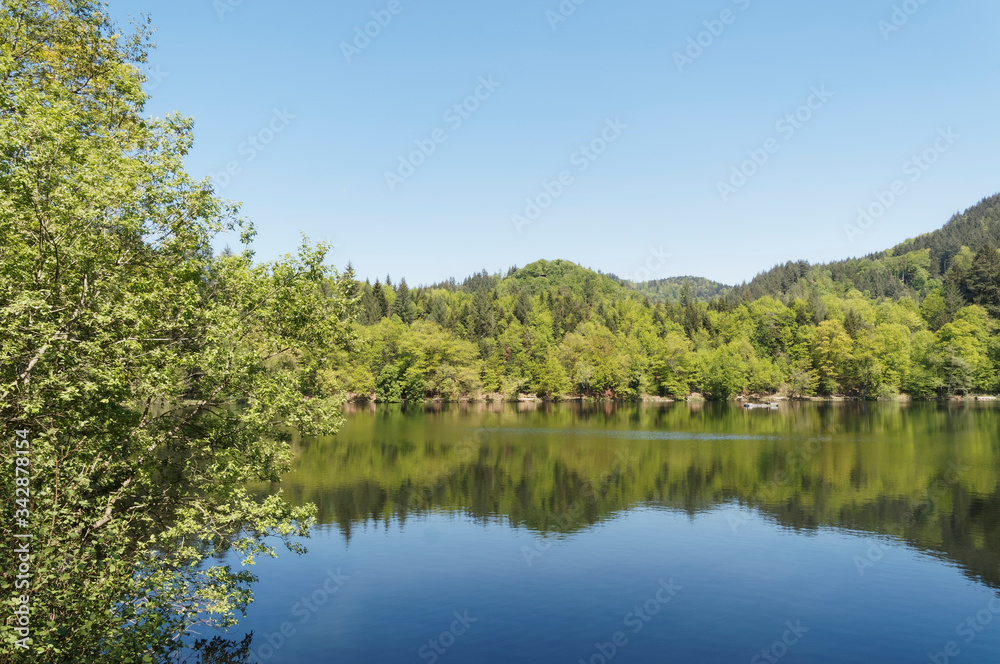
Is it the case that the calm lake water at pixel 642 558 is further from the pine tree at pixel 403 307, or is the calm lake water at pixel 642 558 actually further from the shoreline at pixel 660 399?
the pine tree at pixel 403 307

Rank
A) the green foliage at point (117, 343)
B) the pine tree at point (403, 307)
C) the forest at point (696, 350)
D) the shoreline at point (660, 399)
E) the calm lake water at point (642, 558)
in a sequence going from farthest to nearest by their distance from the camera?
the pine tree at point (403, 307)
the forest at point (696, 350)
the shoreline at point (660, 399)
the calm lake water at point (642, 558)
the green foliage at point (117, 343)

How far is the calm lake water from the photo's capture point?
20688 millimetres

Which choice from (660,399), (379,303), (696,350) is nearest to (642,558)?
(660,399)

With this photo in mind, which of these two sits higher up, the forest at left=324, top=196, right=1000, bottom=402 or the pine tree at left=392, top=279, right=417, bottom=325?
the pine tree at left=392, top=279, right=417, bottom=325

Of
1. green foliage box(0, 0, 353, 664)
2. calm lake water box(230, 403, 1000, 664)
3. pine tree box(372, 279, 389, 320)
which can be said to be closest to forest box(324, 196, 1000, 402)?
pine tree box(372, 279, 389, 320)

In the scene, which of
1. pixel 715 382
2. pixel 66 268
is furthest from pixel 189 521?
pixel 715 382

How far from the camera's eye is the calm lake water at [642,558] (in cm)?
2069

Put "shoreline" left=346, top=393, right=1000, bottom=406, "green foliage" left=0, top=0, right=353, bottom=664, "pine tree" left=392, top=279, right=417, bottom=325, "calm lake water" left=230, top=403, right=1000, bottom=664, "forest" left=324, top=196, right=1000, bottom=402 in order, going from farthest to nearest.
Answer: "pine tree" left=392, top=279, right=417, bottom=325 → "forest" left=324, top=196, right=1000, bottom=402 → "shoreline" left=346, top=393, right=1000, bottom=406 → "calm lake water" left=230, top=403, right=1000, bottom=664 → "green foliage" left=0, top=0, right=353, bottom=664

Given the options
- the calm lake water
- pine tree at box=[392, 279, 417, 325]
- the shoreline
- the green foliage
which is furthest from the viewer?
pine tree at box=[392, 279, 417, 325]

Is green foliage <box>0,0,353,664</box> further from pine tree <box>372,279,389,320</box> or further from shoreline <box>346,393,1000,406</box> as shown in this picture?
pine tree <box>372,279,389,320</box>

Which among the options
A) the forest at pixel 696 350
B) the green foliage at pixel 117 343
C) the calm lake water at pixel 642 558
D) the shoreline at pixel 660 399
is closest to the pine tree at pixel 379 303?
the forest at pixel 696 350

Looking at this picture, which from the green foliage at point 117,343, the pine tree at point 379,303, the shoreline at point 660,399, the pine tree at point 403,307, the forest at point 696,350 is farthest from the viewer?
the pine tree at point 403,307

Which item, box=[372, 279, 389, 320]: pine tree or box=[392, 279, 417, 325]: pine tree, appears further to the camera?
box=[392, 279, 417, 325]: pine tree

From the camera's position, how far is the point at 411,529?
34.5 meters
